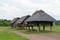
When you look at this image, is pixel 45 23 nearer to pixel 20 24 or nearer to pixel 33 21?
pixel 33 21

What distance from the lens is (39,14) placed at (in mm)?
42250

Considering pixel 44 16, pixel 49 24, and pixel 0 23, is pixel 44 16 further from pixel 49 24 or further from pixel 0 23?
pixel 0 23

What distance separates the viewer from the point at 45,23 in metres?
42.0

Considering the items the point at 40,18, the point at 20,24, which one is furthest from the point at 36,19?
the point at 20,24

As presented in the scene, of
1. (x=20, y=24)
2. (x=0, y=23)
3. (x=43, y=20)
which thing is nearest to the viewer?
(x=43, y=20)

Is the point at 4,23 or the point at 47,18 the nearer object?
the point at 47,18

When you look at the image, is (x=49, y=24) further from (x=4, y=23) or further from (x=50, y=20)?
(x=4, y=23)

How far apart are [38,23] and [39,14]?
2083 mm

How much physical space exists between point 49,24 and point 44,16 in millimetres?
2241

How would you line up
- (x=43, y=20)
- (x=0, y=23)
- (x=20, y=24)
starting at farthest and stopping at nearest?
(x=0, y=23), (x=20, y=24), (x=43, y=20)

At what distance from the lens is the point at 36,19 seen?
41.0 metres

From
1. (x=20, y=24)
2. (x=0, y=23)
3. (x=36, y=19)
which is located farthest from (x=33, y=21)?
(x=0, y=23)

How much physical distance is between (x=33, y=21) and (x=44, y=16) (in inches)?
102

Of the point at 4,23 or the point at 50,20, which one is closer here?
the point at 50,20
